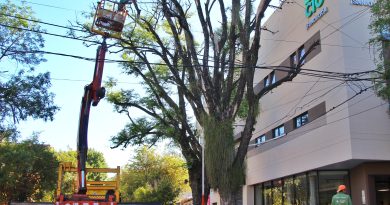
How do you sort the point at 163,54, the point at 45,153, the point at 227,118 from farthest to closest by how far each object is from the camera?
the point at 45,153 → the point at 163,54 → the point at 227,118

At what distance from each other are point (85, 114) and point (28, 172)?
71.1ft

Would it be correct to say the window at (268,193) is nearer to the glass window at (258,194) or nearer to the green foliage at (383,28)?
the glass window at (258,194)

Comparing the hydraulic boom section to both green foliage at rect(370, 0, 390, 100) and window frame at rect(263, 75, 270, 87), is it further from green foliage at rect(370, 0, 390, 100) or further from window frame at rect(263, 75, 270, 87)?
window frame at rect(263, 75, 270, 87)

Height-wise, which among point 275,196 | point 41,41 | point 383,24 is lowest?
point 275,196

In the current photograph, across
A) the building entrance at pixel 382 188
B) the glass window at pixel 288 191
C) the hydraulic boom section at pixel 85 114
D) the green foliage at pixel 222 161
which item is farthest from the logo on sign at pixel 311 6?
the hydraulic boom section at pixel 85 114

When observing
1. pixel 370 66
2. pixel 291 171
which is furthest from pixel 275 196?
pixel 370 66

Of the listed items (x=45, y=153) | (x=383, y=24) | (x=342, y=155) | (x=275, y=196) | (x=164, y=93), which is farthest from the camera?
(x=45, y=153)

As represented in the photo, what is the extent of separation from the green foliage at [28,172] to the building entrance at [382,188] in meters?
19.0

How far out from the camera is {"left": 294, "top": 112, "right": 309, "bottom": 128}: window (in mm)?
23372

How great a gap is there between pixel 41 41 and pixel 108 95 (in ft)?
29.6

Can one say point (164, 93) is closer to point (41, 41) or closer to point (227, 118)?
point (227, 118)

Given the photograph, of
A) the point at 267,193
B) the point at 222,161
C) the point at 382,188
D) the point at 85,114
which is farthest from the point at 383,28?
the point at 267,193

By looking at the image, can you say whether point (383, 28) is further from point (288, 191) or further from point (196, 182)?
point (196, 182)

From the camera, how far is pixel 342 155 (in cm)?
1914
